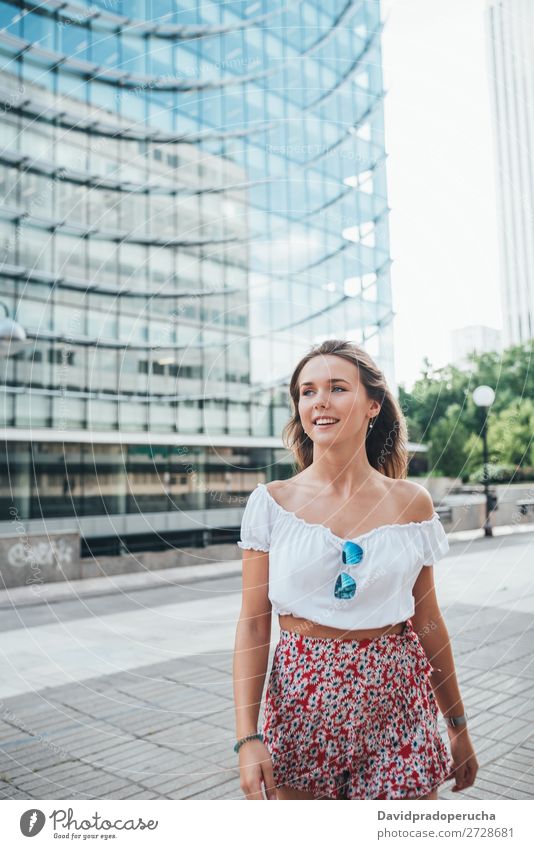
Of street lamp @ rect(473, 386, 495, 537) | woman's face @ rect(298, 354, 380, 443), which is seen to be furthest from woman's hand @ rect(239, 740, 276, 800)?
street lamp @ rect(473, 386, 495, 537)

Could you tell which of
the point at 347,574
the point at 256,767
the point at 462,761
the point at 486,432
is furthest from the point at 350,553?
the point at 486,432

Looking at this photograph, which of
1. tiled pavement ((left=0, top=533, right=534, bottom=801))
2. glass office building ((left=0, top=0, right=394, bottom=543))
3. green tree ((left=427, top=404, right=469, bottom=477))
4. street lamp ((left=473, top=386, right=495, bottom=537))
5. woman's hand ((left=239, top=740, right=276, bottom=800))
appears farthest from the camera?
glass office building ((left=0, top=0, right=394, bottom=543))

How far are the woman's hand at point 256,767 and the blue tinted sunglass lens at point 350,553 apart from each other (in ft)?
1.40

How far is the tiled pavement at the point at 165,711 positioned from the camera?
2.79 meters

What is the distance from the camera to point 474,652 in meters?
4.98

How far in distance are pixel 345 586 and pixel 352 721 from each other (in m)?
0.30

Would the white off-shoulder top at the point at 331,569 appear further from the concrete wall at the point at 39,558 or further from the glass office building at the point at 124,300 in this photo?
the glass office building at the point at 124,300

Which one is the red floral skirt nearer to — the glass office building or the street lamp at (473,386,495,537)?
the street lamp at (473,386,495,537)

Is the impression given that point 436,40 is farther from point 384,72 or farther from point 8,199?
point 8,199

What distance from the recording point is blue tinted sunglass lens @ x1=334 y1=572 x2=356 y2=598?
139 cm
